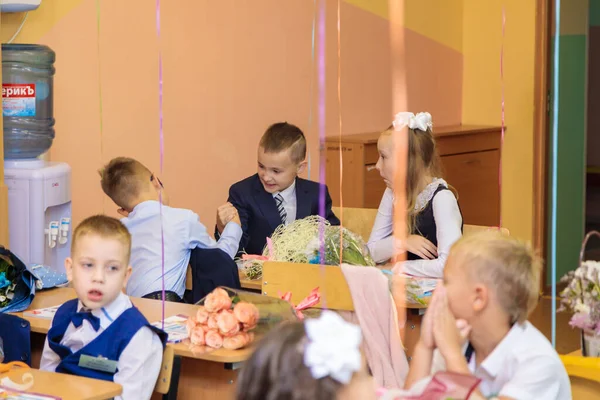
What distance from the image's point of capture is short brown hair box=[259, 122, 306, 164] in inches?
155

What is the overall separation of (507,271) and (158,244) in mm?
1611

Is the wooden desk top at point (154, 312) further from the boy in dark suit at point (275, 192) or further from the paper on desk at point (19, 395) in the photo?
the boy in dark suit at point (275, 192)

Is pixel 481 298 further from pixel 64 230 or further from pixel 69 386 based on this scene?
pixel 64 230

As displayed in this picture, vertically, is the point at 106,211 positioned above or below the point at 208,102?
below

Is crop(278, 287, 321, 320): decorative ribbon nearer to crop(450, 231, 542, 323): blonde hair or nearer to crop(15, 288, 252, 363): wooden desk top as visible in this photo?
crop(15, 288, 252, 363): wooden desk top

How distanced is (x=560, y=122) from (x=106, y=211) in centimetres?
336

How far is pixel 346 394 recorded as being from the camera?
1322 millimetres

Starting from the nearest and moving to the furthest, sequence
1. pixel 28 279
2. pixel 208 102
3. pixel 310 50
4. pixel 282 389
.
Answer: pixel 282 389 < pixel 28 279 < pixel 208 102 < pixel 310 50

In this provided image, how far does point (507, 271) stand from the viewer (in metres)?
1.96

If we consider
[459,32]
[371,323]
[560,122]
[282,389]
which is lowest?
[371,323]

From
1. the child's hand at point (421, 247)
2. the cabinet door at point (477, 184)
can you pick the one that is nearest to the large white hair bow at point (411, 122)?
the child's hand at point (421, 247)

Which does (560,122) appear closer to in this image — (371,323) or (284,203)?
(284,203)

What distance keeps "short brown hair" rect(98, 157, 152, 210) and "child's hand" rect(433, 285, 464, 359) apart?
5.40ft

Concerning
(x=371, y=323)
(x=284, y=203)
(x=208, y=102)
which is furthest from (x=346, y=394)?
(x=208, y=102)
